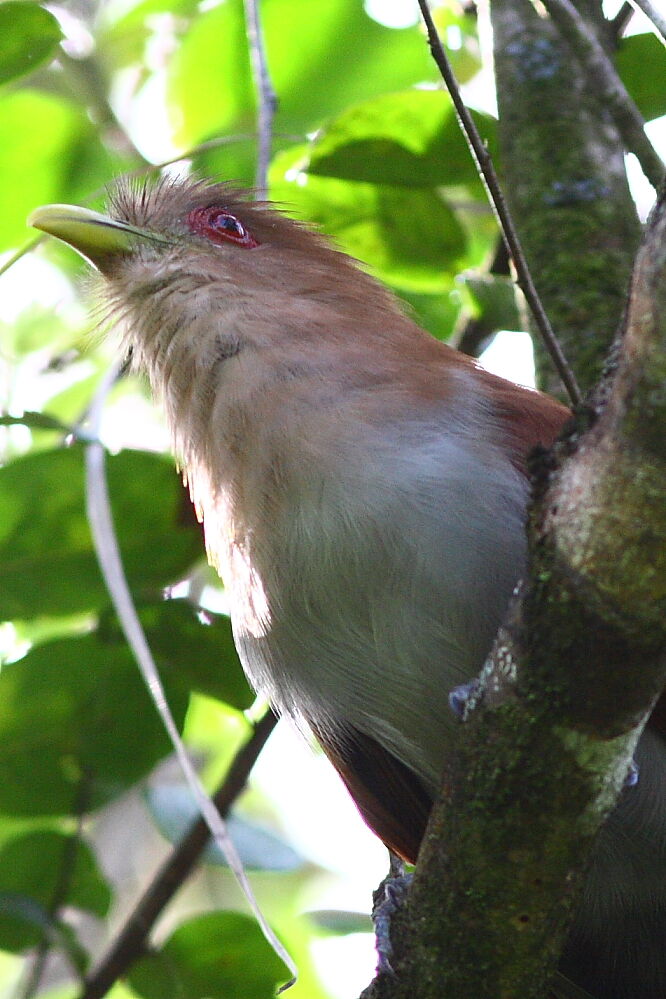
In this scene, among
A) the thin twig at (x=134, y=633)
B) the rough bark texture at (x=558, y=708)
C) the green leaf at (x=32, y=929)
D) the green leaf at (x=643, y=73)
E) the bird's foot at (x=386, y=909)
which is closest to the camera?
the rough bark texture at (x=558, y=708)

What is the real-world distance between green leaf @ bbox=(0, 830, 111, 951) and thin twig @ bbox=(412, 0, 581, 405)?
1.85 meters

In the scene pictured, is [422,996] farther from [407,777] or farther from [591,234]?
[591,234]

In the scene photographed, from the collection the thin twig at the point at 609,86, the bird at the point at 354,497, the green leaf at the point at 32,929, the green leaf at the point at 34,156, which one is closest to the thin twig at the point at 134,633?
the bird at the point at 354,497

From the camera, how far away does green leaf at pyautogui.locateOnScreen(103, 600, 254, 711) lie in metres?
3.35

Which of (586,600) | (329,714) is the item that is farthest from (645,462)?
(329,714)

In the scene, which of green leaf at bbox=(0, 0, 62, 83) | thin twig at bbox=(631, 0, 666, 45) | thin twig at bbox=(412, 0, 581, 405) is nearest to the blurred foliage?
green leaf at bbox=(0, 0, 62, 83)

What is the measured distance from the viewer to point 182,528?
135 inches

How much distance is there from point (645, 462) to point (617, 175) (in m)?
2.28

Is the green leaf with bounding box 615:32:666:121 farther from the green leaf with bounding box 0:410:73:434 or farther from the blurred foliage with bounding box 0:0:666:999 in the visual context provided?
the green leaf with bounding box 0:410:73:434

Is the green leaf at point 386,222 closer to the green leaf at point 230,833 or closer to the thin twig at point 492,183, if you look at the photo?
the thin twig at point 492,183

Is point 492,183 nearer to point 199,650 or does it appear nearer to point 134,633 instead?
point 134,633

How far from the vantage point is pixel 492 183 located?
2572 mm

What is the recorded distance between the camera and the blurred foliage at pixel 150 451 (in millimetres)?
3254

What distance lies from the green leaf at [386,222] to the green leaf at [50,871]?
1863 mm
